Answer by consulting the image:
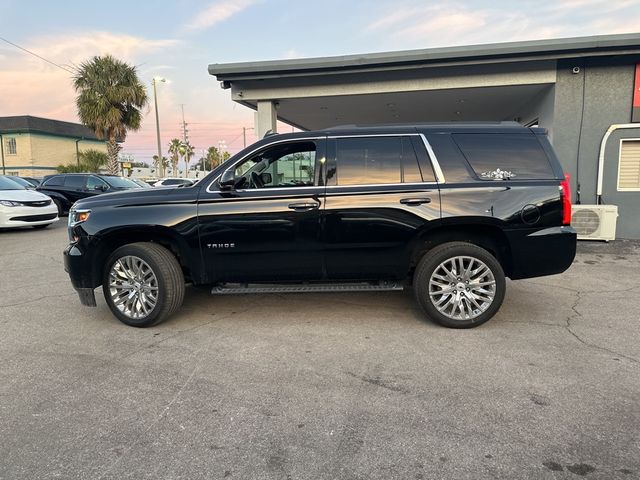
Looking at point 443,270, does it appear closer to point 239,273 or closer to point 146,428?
point 239,273

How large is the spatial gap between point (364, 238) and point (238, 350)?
163cm

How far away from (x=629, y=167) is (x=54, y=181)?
57.4 ft

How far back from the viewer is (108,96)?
84.7 feet

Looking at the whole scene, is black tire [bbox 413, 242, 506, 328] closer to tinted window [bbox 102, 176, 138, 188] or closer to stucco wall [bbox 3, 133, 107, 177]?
tinted window [bbox 102, 176, 138, 188]

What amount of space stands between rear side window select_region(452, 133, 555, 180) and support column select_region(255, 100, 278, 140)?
23.0 ft

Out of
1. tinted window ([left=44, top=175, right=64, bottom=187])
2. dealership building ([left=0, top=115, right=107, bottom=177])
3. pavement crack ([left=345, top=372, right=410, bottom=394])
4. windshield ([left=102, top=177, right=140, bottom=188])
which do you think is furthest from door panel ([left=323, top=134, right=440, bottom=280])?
dealership building ([left=0, top=115, right=107, bottom=177])

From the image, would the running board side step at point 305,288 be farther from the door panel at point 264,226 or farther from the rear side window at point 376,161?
the rear side window at point 376,161

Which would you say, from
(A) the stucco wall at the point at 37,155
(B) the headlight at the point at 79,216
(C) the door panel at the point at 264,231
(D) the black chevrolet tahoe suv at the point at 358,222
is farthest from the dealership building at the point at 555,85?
(A) the stucco wall at the point at 37,155

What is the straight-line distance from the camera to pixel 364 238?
462 centimetres

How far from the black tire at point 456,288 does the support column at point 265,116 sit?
7.39 meters

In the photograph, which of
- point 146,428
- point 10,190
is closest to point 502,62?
point 146,428

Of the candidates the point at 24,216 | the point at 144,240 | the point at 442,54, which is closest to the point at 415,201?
the point at 144,240

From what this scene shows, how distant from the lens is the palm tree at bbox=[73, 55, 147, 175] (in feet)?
84.1

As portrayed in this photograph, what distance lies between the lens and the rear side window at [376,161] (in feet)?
15.3
